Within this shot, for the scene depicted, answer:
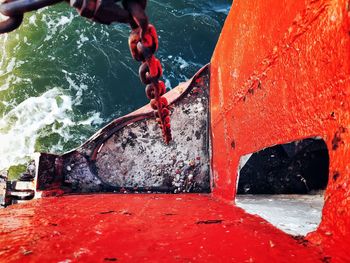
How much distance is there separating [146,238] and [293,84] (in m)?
1.13

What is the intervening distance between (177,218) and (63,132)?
8.11 m

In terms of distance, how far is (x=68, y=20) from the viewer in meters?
10.9

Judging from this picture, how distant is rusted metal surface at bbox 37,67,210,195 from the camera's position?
13.0ft

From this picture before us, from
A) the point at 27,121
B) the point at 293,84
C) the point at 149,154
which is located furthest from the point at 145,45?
the point at 27,121

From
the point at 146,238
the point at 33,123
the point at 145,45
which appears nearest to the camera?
the point at 145,45

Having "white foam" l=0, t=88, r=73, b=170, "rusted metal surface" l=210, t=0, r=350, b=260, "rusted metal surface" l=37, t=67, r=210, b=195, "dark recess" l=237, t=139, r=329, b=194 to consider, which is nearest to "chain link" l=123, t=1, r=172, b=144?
"rusted metal surface" l=210, t=0, r=350, b=260

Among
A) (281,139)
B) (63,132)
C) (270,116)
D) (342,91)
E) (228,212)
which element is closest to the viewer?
(342,91)

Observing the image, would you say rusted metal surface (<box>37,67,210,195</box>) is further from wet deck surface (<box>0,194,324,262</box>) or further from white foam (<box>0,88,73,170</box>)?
white foam (<box>0,88,73,170</box>)

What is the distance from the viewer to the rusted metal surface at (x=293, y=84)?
1113mm

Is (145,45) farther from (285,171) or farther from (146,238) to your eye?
(285,171)

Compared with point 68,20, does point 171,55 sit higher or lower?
lower

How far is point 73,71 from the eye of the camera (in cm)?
980

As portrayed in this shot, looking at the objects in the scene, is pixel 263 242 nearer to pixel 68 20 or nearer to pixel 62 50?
pixel 62 50

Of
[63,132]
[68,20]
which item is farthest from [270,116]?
[68,20]
